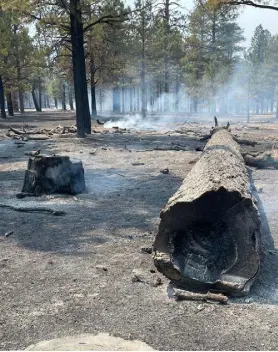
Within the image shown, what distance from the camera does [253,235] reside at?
3883 mm

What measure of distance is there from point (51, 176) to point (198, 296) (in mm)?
4700

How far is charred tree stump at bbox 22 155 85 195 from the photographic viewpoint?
297 inches

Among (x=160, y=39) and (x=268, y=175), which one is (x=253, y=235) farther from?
(x=160, y=39)

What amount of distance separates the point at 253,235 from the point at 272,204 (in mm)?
3285

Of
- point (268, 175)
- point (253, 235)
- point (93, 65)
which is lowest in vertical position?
point (268, 175)

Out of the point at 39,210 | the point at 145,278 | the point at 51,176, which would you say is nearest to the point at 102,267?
the point at 145,278

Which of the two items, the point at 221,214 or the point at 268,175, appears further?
the point at 268,175

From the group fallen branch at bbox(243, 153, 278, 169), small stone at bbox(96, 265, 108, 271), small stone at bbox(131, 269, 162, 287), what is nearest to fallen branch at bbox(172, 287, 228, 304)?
small stone at bbox(131, 269, 162, 287)

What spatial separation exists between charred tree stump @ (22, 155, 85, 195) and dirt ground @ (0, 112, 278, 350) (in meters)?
0.28

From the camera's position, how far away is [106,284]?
3969mm

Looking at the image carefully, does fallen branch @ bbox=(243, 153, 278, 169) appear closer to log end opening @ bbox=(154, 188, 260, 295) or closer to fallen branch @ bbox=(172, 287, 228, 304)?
log end opening @ bbox=(154, 188, 260, 295)

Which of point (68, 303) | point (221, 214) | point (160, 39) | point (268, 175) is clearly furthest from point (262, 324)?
point (160, 39)

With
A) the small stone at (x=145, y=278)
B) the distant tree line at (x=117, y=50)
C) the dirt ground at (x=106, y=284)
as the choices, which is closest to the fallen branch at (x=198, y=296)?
the dirt ground at (x=106, y=284)

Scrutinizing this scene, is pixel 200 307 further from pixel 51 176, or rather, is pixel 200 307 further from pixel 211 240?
pixel 51 176
